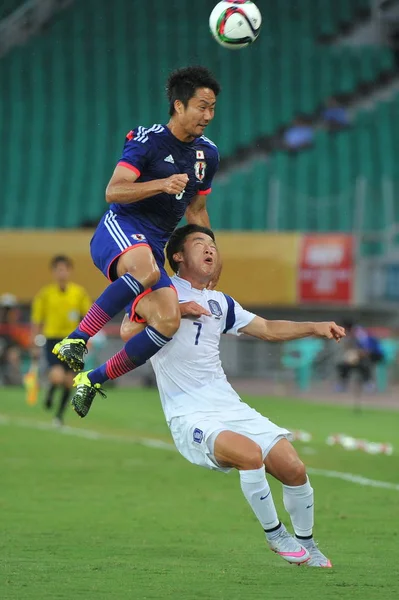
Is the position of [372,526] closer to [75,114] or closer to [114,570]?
[114,570]

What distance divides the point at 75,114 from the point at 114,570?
24.7m

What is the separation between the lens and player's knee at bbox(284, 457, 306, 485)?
7074mm

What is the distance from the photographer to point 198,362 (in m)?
7.31

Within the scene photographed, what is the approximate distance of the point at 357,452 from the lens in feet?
48.5

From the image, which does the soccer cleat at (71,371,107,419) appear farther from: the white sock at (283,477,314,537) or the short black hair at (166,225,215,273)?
the white sock at (283,477,314,537)

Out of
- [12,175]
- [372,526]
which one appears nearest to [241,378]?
[12,175]

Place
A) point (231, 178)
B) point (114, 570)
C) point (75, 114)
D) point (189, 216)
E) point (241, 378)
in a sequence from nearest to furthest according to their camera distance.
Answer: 1. point (114, 570)
2. point (189, 216)
3. point (241, 378)
4. point (231, 178)
5. point (75, 114)

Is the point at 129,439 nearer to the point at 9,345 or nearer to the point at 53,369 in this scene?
the point at 53,369

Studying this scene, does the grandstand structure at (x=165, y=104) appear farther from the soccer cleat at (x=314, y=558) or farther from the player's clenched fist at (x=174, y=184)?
the soccer cleat at (x=314, y=558)

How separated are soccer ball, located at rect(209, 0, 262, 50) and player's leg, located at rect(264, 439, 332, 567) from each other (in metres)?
2.76

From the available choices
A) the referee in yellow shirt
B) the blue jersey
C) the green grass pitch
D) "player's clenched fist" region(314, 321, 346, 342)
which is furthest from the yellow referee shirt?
"player's clenched fist" region(314, 321, 346, 342)

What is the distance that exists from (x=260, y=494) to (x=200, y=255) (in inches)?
56.0

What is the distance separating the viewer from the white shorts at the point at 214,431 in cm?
702

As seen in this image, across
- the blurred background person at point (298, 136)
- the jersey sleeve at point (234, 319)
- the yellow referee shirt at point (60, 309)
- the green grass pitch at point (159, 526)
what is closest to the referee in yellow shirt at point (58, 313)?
the yellow referee shirt at point (60, 309)
